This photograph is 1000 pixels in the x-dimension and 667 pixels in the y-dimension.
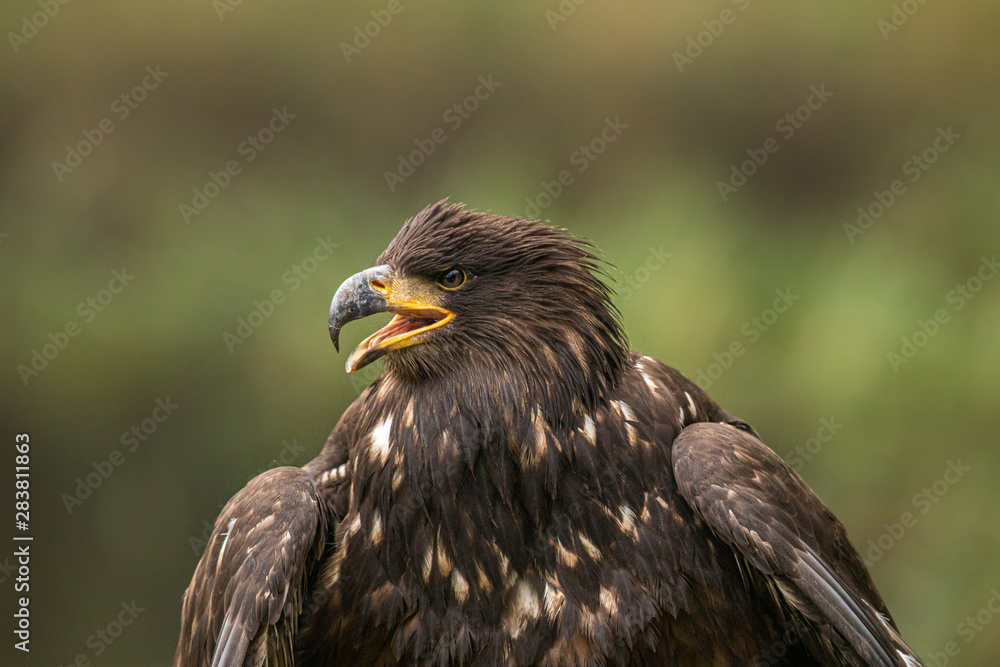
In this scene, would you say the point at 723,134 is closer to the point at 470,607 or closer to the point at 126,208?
the point at 126,208

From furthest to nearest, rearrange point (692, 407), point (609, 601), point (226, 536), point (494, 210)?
point (494, 210), point (692, 407), point (226, 536), point (609, 601)

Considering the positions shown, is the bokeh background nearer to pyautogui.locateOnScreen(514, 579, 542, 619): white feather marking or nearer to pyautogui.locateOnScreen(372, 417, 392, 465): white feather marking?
pyautogui.locateOnScreen(372, 417, 392, 465): white feather marking

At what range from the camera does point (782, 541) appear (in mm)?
3211

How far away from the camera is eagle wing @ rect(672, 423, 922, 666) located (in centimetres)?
319

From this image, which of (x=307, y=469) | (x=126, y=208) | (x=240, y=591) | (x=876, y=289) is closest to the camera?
(x=240, y=591)

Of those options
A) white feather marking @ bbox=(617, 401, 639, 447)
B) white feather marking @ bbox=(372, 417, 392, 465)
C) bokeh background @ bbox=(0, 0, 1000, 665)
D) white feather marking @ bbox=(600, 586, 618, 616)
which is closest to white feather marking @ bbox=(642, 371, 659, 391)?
white feather marking @ bbox=(617, 401, 639, 447)

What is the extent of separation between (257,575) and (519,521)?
2.83 feet

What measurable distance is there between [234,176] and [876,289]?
4832 mm

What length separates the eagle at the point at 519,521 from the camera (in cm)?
330

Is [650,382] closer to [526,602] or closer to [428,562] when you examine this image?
[526,602]

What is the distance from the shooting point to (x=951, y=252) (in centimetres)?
725

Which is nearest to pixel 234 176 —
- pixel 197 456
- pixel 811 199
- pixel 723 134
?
pixel 197 456

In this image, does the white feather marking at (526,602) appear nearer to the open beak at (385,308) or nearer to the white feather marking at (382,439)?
the white feather marking at (382,439)

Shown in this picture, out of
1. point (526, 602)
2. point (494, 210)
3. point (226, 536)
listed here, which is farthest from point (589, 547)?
point (494, 210)
